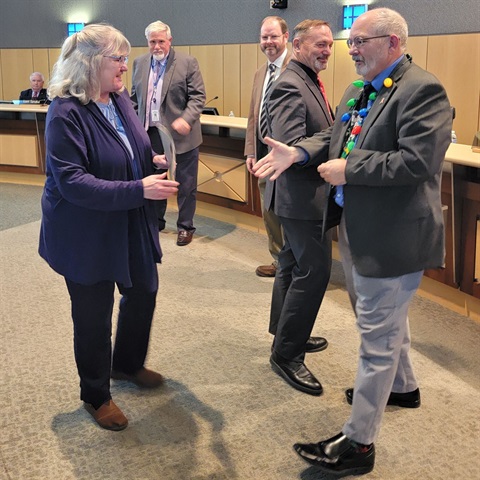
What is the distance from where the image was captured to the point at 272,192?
302 cm

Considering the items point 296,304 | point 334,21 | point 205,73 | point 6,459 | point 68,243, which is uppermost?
point 334,21

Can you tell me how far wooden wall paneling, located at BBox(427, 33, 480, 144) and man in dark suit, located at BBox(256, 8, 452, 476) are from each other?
460 cm

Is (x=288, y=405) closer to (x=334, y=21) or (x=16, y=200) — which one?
(x=16, y=200)

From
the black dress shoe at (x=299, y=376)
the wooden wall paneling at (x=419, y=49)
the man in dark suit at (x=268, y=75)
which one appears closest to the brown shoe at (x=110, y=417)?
the black dress shoe at (x=299, y=376)

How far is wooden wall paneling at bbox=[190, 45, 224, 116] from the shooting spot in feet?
29.2

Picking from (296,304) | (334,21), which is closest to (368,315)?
(296,304)

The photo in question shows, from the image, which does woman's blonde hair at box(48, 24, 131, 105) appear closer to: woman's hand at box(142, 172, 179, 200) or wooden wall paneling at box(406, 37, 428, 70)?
woman's hand at box(142, 172, 179, 200)

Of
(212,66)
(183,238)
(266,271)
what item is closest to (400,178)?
(266,271)

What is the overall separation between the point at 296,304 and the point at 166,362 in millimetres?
769

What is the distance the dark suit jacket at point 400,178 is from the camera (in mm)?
2062

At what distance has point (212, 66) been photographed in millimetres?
8992

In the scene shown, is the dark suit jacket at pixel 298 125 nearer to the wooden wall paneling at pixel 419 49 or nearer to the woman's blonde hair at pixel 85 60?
the woman's blonde hair at pixel 85 60

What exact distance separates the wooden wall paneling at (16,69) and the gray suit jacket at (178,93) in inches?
226

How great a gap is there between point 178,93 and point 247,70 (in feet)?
11.4
